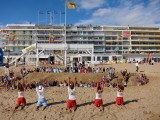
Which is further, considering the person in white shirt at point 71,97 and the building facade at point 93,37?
the building facade at point 93,37

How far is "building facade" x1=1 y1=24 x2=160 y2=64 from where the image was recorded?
294 feet

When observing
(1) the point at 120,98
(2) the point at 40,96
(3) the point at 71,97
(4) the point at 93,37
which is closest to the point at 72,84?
(3) the point at 71,97

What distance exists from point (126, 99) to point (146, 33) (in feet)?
277

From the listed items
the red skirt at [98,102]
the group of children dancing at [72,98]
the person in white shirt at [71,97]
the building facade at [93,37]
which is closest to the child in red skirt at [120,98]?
the group of children dancing at [72,98]

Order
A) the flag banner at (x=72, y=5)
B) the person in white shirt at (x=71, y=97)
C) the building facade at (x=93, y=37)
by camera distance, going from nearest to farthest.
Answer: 1. the person in white shirt at (x=71, y=97)
2. the flag banner at (x=72, y=5)
3. the building facade at (x=93, y=37)

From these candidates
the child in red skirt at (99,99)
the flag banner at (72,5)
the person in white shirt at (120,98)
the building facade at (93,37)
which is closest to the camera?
the child in red skirt at (99,99)

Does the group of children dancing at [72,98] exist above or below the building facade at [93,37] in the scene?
below

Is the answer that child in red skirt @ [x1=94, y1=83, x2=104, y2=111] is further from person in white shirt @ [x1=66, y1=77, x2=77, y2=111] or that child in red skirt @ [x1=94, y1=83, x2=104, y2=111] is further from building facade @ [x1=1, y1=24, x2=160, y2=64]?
building facade @ [x1=1, y1=24, x2=160, y2=64]

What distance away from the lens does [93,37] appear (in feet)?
302

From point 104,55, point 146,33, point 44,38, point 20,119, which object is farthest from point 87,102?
point 146,33

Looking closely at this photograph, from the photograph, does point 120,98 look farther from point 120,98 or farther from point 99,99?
point 99,99

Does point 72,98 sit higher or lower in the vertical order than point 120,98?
higher

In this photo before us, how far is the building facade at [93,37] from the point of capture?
89500mm

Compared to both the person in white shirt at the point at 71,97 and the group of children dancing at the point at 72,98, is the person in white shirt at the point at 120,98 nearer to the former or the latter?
the group of children dancing at the point at 72,98
